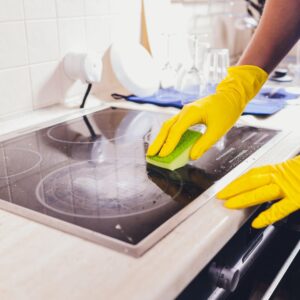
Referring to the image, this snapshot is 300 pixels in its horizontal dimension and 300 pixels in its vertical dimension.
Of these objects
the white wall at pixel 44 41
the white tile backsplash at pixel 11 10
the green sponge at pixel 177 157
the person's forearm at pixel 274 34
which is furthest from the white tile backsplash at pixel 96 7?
the green sponge at pixel 177 157

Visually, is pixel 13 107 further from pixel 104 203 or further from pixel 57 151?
pixel 104 203

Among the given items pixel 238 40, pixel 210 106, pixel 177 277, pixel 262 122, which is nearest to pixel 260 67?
pixel 262 122

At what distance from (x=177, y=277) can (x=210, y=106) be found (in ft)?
1.75

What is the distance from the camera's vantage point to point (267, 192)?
2.19 feet

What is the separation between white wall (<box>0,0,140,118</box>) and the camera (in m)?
1.04

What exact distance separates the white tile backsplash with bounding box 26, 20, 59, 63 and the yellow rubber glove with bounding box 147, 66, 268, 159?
44 centimetres

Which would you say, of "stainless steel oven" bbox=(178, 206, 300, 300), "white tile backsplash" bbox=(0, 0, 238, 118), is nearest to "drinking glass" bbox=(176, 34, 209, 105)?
"white tile backsplash" bbox=(0, 0, 238, 118)

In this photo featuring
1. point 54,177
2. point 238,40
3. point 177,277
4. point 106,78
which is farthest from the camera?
point 238,40

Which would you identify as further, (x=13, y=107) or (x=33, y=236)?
(x=13, y=107)

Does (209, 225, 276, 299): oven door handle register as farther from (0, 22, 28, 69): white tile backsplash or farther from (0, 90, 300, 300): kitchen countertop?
(0, 22, 28, 69): white tile backsplash

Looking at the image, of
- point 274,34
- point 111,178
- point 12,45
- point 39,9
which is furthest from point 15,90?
point 274,34

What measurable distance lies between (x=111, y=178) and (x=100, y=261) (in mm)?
261

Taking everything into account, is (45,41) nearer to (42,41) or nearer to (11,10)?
(42,41)

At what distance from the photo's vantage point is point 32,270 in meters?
0.49
